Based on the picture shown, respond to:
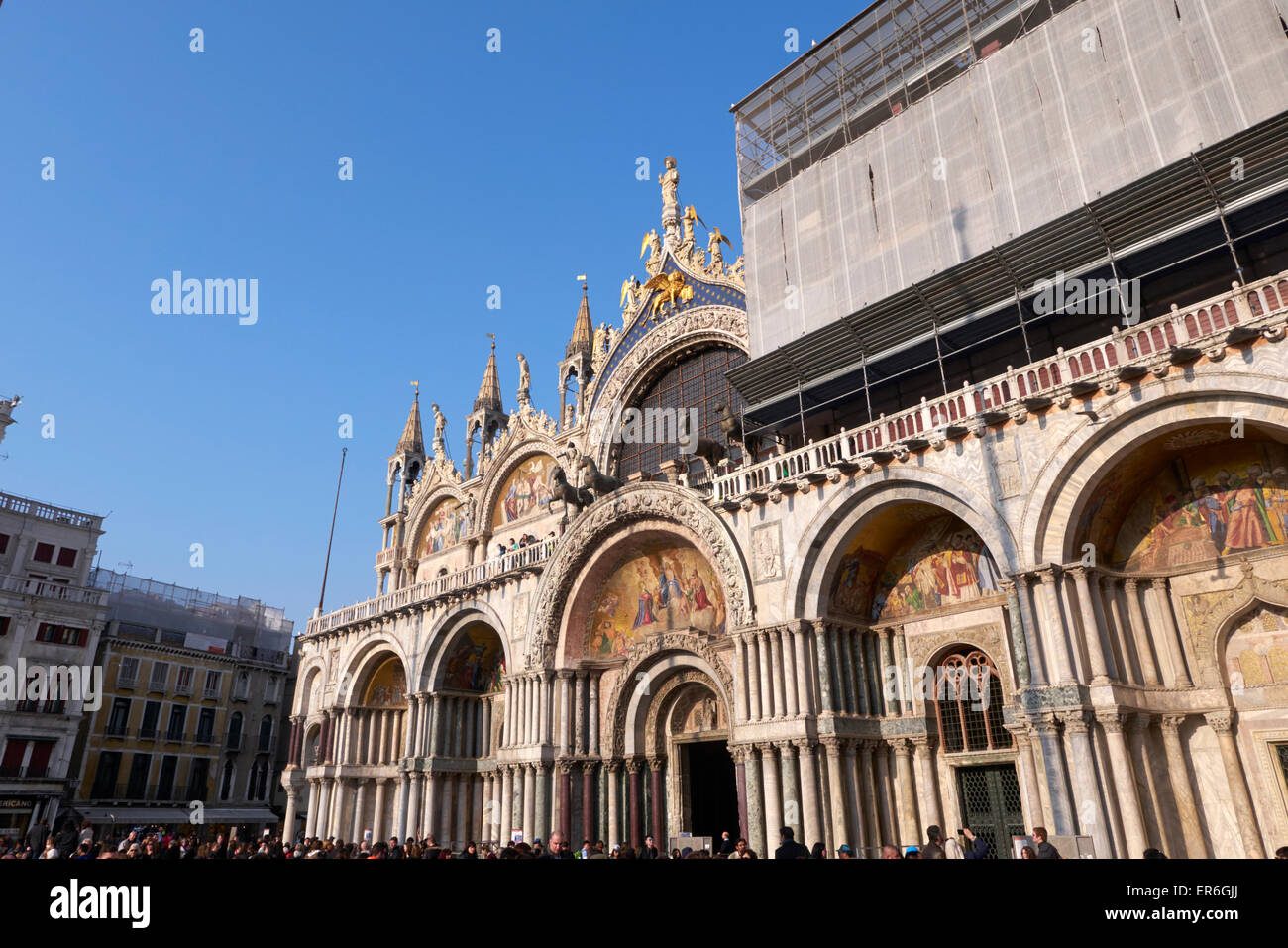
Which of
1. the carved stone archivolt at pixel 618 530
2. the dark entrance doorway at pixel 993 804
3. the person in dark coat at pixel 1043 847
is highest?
the carved stone archivolt at pixel 618 530

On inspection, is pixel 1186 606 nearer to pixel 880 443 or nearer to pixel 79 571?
pixel 880 443

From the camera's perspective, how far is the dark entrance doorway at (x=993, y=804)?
47.6 ft

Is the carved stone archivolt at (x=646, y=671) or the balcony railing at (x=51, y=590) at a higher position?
the balcony railing at (x=51, y=590)

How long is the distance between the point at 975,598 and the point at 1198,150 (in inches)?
333

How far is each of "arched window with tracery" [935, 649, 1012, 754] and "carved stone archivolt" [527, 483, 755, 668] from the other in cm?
397

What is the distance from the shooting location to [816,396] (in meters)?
19.4

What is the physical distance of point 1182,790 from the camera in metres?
12.2

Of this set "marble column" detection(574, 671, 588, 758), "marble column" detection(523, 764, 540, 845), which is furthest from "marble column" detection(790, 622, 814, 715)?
"marble column" detection(523, 764, 540, 845)

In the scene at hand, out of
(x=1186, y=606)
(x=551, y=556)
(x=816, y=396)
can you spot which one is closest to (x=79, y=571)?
(x=551, y=556)

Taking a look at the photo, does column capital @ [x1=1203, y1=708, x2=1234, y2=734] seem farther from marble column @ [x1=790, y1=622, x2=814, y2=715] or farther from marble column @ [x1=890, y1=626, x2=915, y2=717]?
marble column @ [x1=790, y1=622, x2=814, y2=715]

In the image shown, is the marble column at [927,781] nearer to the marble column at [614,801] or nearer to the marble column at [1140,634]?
the marble column at [1140,634]

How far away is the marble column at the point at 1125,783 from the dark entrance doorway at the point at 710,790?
9.28 metres

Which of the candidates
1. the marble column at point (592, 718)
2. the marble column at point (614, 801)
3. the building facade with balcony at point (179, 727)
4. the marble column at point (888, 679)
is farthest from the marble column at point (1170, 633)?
the building facade with balcony at point (179, 727)

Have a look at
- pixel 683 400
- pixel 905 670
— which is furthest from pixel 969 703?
pixel 683 400
